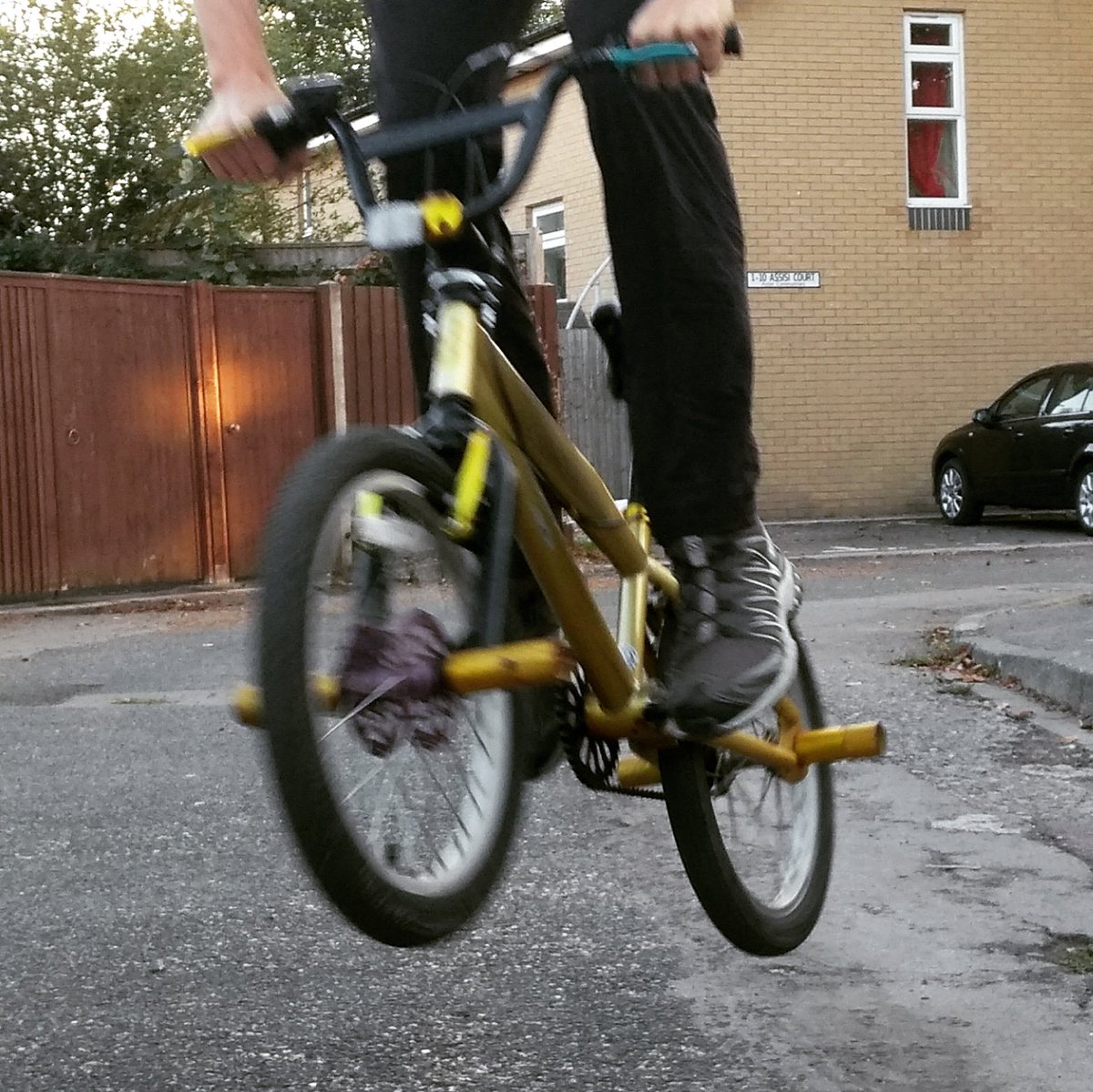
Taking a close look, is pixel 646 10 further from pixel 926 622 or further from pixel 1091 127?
pixel 1091 127

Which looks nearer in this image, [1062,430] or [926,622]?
[926,622]

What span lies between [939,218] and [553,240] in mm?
4495

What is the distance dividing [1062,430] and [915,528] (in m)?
2.47

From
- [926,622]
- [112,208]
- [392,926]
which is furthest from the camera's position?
[112,208]

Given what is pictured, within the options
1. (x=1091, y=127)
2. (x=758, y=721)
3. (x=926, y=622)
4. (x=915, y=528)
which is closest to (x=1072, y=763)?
(x=758, y=721)

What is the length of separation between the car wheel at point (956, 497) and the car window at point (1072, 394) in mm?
1633

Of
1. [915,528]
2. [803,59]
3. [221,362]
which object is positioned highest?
[803,59]

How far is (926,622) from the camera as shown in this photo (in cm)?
1018

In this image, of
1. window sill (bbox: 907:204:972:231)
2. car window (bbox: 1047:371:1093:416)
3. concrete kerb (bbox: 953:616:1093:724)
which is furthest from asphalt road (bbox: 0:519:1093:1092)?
window sill (bbox: 907:204:972:231)

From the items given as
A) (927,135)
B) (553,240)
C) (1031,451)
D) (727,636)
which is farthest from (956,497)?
(727,636)

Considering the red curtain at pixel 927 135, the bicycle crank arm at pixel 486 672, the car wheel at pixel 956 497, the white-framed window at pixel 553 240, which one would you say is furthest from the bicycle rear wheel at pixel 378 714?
the white-framed window at pixel 553 240

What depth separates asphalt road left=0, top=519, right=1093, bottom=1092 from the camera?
10.5 ft

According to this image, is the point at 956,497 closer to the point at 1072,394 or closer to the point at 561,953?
the point at 1072,394

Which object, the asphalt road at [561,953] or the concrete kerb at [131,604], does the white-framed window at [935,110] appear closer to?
the concrete kerb at [131,604]
